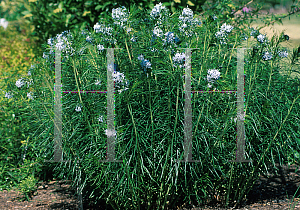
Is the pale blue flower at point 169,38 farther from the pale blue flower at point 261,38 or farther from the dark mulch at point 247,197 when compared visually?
the dark mulch at point 247,197

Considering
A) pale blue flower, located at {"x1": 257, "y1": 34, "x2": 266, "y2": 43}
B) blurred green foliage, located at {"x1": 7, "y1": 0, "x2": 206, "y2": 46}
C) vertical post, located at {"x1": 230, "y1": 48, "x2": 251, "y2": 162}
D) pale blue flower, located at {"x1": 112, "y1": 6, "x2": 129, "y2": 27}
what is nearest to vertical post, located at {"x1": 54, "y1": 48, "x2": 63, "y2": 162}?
pale blue flower, located at {"x1": 112, "y1": 6, "x2": 129, "y2": 27}

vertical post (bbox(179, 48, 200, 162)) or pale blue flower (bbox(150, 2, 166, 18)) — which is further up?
pale blue flower (bbox(150, 2, 166, 18))

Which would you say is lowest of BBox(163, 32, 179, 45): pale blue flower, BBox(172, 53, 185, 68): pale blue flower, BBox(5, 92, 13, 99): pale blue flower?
BBox(5, 92, 13, 99): pale blue flower

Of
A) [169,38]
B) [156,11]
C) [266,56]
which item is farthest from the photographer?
[266,56]

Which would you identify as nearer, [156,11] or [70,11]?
[156,11]

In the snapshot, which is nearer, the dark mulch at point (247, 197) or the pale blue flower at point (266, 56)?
the pale blue flower at point (266, 56)

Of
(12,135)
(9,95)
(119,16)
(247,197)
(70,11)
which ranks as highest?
(70,11)

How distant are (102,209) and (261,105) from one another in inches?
75.1

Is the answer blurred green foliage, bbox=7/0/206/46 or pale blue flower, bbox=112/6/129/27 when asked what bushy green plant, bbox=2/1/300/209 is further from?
blurred green foliage, bbox=7/0/206/46

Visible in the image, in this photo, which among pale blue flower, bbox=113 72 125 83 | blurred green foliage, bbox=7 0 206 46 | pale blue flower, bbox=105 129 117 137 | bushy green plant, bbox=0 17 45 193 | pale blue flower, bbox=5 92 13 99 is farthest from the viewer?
blurred green foliage, bbox=7 0 206 46

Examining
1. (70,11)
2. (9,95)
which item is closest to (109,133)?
(9,95)

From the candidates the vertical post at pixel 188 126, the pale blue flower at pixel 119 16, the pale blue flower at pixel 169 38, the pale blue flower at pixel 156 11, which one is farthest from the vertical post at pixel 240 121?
the pale blue flower at pixel 119 16

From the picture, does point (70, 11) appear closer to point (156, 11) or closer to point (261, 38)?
point (156, 11)

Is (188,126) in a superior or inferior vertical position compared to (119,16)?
inferior
